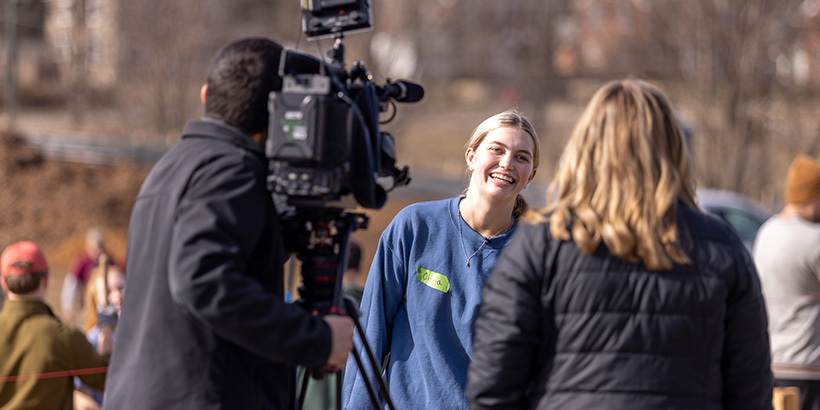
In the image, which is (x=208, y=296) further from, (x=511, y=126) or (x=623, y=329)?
(x=511, y=126)

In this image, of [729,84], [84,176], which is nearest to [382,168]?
[729,84]

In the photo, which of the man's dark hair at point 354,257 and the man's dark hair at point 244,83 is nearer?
the man's dark hair at point 244,83

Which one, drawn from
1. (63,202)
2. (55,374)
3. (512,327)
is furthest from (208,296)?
(63,202)

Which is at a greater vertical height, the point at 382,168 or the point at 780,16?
the point at 780,16

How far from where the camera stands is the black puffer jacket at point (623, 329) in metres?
2.48

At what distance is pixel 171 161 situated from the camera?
2709 millimetres

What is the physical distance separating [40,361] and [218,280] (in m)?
2.32

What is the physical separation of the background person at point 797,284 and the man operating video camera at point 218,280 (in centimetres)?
374

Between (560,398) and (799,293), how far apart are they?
3678mm

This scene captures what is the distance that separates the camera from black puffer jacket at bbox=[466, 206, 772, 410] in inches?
97.7

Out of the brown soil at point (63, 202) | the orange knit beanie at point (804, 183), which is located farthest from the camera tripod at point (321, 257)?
the brown soil at point (63, 202)

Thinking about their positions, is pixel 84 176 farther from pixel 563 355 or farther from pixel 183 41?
pixel 563 355

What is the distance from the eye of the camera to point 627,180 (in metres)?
2.52

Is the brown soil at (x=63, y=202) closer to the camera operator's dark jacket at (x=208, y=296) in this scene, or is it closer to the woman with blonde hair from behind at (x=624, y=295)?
the camera operator's dark jacket at (x=208, y=296)
